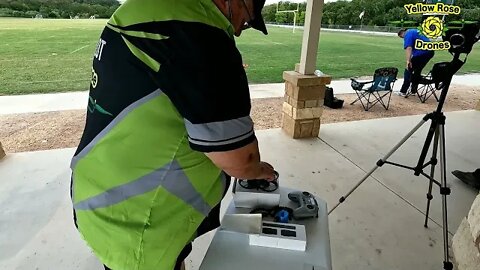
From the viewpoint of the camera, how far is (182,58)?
1.59 ft

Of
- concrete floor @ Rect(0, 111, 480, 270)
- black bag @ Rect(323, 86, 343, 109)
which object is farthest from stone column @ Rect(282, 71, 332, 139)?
black bag @ Rect(323, 86, 343, 109)

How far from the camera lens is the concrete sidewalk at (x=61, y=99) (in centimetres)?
526

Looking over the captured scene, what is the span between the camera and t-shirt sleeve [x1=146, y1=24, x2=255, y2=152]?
486mm

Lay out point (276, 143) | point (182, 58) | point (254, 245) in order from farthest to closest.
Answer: point (276, 143) → point (254, 245) → point (182, 58)

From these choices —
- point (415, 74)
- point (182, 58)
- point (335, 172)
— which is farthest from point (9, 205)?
point (415, 74)

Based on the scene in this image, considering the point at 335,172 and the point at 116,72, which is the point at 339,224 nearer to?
the point at 335,172

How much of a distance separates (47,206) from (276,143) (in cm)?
219

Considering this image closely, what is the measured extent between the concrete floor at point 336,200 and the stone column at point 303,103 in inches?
5.2

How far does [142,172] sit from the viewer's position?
0.60 m

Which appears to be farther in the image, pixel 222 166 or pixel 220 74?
pixel 222 166

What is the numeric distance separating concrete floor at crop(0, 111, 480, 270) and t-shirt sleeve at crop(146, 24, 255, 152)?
58.7 inches

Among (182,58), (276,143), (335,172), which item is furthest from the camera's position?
(276,143)

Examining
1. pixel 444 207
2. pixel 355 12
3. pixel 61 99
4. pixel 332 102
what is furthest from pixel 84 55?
pixel 355 12

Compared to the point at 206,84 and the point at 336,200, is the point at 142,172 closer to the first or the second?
the point at 206,84
